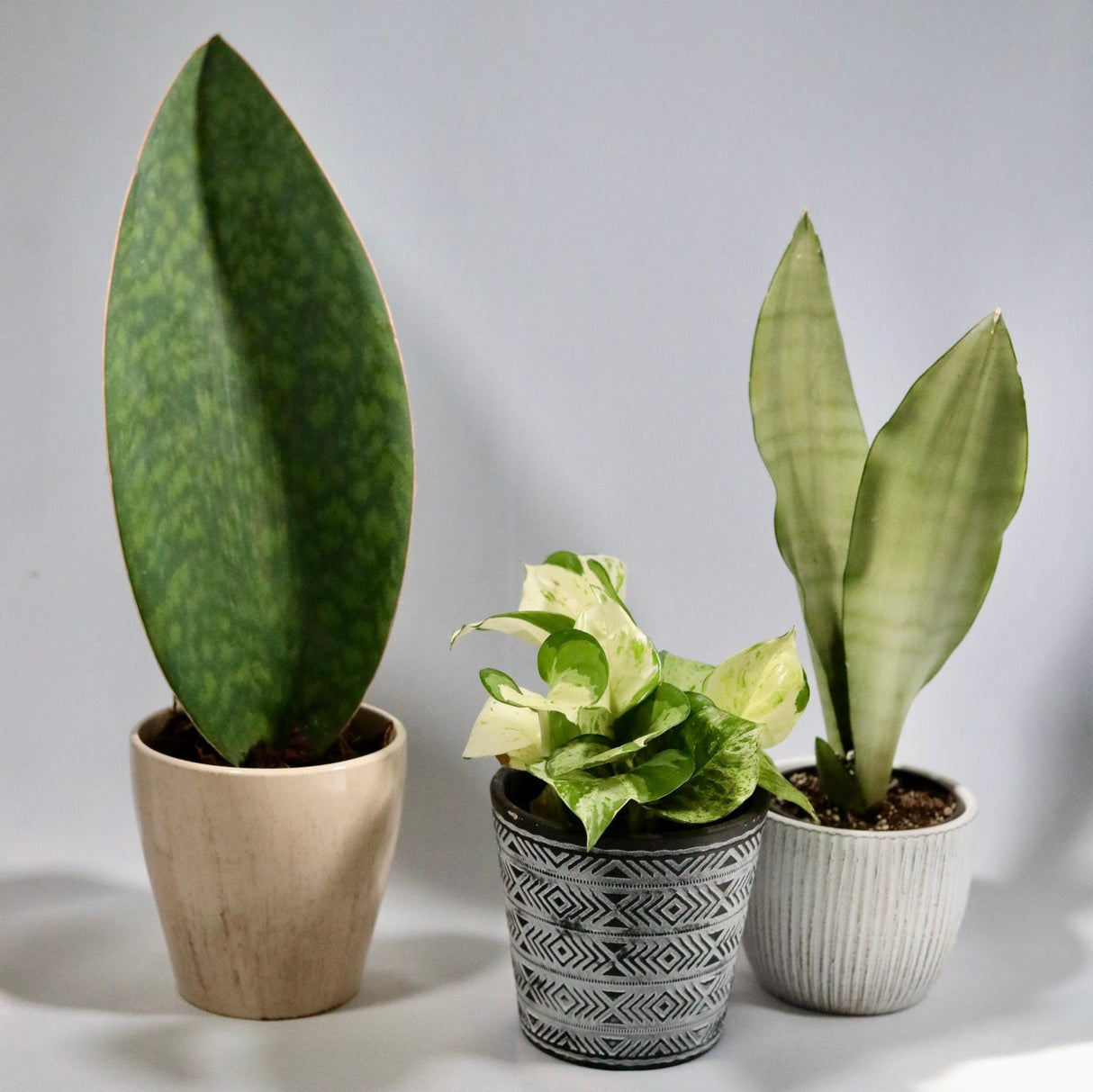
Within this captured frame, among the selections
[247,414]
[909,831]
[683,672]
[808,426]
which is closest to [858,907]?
[909,831]

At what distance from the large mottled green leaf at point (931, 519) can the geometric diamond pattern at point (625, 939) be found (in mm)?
123

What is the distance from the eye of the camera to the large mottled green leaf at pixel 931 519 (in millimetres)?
648

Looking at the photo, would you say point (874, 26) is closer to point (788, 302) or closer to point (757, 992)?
point (788, 302)

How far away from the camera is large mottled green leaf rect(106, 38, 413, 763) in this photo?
2.19ft

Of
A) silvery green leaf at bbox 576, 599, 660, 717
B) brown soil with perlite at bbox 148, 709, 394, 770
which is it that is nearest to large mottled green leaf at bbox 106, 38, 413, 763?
brown soil with perlite at bbox 148, 709, 394, 770

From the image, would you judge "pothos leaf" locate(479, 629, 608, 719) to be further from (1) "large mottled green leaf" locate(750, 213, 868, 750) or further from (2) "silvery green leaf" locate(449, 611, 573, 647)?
(1) "large mottled green leaf" locate(750, 213, 868, 750)

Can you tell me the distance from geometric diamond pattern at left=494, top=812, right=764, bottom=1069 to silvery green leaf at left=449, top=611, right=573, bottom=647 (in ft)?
0.33

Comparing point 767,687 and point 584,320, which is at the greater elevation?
point 584,320

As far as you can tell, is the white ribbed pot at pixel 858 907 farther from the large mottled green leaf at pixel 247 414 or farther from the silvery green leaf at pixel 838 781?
the large mottled green leaf at pixel 247 414

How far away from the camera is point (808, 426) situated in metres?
0.72

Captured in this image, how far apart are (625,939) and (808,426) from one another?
30 centimetres

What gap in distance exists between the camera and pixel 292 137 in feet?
2.23

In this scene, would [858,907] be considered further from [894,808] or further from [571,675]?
[571,675]

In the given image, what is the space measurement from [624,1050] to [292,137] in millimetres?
511
